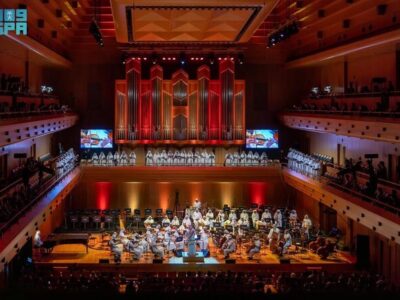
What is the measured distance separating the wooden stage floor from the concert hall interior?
0.18 feet

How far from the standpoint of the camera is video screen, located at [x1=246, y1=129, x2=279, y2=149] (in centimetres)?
2306

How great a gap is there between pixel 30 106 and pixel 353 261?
31.2ft

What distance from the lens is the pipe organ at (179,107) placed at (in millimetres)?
22281

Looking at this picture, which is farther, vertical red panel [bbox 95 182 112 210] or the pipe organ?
vertical red panel [bbox 95 182 112 210]

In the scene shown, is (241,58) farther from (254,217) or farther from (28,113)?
(28,113)

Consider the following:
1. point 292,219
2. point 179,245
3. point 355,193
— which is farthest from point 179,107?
point 355,193

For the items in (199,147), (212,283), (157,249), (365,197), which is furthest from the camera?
(199,147)

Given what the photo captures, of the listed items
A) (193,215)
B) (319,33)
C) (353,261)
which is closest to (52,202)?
(193,215)

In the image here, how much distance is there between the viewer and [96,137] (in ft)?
75.0

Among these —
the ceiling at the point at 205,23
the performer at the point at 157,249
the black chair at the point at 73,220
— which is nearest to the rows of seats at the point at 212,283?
the performer at the point at 157,249

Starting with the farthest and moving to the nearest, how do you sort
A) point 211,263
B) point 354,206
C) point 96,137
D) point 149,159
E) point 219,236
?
point 96,137 < point 149,159 < point 219,236 < point 211,263 < point 354,206

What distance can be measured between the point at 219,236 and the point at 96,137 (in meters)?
7.47

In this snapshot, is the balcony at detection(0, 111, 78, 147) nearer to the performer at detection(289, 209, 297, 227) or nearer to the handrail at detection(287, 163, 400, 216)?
the performer at detection(289, 209, 297, 227)

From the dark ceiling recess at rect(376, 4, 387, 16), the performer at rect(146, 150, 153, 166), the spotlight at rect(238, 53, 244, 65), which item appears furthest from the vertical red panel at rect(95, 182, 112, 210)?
the dark ceiling recess at rect(376, 4, 387, 16)
